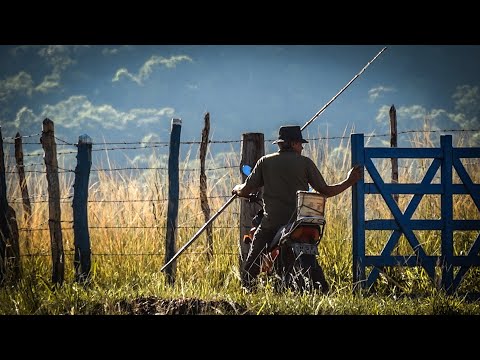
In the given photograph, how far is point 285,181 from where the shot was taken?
8.00 meters

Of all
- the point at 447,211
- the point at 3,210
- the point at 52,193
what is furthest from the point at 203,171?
the point at 447,211

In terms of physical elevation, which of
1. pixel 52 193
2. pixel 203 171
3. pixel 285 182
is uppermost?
pixel 203 171

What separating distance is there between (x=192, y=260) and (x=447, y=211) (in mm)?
3219

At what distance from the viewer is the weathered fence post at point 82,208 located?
9250 mm

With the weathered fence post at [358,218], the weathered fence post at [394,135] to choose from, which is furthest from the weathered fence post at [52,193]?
the weathered fence post at [394,135]

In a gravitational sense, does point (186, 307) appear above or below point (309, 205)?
below

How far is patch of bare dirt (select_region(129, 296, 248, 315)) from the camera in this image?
6868mm

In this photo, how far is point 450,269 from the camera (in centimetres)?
870

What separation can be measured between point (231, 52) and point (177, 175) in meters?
103

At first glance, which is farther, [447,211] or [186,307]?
[447,211]

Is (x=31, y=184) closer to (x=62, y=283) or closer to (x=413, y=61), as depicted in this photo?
(x=62, y=283)

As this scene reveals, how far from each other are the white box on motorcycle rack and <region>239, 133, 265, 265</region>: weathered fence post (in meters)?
1.92

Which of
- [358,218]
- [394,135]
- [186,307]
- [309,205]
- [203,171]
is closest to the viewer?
[186,307]

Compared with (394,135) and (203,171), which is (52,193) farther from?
(394,135)
